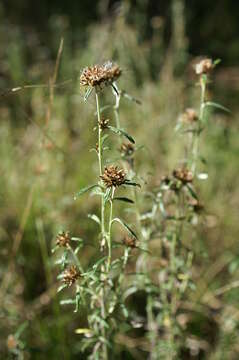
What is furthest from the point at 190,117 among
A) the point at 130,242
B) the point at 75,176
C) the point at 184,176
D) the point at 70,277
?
the point at 75,176

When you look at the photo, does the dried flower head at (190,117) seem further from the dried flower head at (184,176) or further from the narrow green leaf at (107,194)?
the narrow green leaf at (107,194)

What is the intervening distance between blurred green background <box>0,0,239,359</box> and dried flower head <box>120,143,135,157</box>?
197 mm

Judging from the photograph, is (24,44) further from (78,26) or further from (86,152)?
(86,152)

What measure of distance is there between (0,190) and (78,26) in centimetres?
259

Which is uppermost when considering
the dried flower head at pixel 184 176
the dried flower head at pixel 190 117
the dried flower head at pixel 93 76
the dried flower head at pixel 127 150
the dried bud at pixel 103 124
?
the dried flower head at pixel 190 117

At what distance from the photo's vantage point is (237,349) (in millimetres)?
1573

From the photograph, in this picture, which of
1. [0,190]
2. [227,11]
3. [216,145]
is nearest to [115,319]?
[0,190]

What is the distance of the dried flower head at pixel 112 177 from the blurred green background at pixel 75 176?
16 cm

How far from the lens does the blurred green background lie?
1.50m

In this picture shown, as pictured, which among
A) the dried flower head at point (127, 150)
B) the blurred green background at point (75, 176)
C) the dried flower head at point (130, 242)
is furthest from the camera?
the blurred green background at point (75, 176)

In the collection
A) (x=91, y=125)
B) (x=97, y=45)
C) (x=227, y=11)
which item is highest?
(x=227, y=11)

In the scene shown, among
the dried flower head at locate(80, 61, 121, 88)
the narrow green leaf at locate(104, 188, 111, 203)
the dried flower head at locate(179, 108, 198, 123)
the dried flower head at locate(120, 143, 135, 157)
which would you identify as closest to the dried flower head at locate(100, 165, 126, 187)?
the narrow green leaf at locate(104, 188, 111, 203)

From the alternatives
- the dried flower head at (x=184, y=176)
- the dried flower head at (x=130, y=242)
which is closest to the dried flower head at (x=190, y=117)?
the dried flower head at (x=184, y=176)

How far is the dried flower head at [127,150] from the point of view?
1.10 meters
